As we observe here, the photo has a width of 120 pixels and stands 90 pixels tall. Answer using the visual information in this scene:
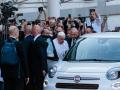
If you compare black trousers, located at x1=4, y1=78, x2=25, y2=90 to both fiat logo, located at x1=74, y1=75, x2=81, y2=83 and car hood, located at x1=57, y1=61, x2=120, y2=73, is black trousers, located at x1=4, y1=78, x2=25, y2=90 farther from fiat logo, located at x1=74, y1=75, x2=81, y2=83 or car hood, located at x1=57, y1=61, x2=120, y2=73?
fiat logo, located at x1=74, y1=75, x2=81, y2=83

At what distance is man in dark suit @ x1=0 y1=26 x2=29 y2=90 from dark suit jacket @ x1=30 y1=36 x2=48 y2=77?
0.86 m

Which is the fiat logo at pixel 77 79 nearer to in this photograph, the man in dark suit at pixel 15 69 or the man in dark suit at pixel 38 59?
the man in dark suit at pixel 15 69

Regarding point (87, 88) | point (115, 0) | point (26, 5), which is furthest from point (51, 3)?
point (87, 88)

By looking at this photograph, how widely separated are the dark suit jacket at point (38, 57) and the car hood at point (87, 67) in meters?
0.83

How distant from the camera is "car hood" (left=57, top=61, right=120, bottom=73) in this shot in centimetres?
980

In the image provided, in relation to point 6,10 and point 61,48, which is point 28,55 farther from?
point 6,10

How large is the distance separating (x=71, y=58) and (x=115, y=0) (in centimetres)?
2127

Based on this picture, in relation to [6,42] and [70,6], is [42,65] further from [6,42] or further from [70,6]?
[70,6]

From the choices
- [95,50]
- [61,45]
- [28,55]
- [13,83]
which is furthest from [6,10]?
[13,83]

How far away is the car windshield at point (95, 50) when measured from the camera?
10.6 meters

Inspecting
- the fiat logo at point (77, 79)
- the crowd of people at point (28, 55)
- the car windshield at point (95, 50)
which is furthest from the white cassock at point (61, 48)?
the fiat logo at point (77, 79)

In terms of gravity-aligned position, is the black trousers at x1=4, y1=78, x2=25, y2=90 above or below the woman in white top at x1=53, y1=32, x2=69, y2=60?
below

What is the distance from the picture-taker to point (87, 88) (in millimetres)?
9672

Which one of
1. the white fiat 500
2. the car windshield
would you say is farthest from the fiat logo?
the car windshield
